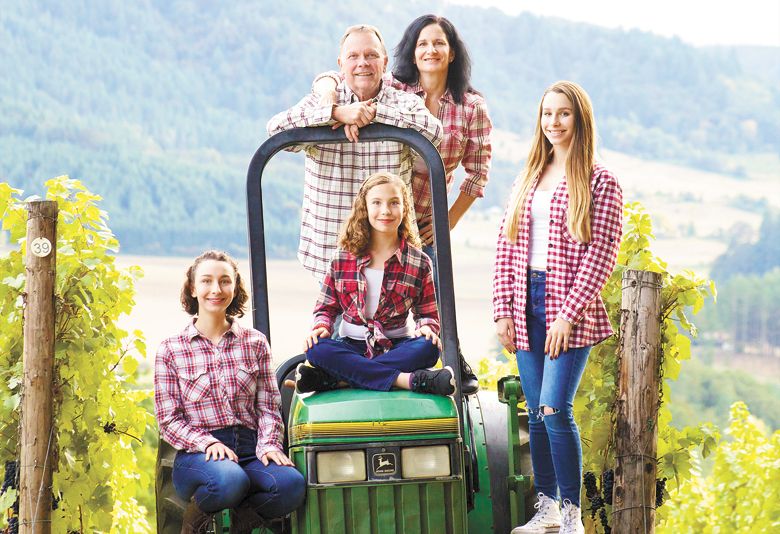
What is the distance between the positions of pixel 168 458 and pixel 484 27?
7894cm

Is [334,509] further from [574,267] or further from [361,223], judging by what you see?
[574,267]

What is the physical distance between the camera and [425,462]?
3.94 m

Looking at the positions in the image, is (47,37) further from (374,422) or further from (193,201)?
(374,422)

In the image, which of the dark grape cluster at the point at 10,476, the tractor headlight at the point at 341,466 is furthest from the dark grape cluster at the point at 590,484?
the dark grape cluster at the point at 10,476

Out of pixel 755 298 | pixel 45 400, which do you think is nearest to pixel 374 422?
pixel 45 400

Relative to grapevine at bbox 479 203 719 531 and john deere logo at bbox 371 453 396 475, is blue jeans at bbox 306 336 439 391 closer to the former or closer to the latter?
john deere logo at bbox 371 453 396 475

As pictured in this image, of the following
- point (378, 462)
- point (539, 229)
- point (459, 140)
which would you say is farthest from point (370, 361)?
point (459, 140)

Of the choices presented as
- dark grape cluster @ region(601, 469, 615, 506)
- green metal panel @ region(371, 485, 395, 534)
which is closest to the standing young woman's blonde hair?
green metal panel @ region(371, 485, 395, 534)

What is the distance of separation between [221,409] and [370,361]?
0.56 m

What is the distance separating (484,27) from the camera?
267 ft

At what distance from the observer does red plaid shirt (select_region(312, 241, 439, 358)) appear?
4.23 m

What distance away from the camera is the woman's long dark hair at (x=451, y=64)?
500 centimetres

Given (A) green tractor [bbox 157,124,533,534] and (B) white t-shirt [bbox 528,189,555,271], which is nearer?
(A) green tractor [bbox 157,124,533,534]

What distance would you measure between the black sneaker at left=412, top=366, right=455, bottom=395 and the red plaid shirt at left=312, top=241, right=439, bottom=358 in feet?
0.75
